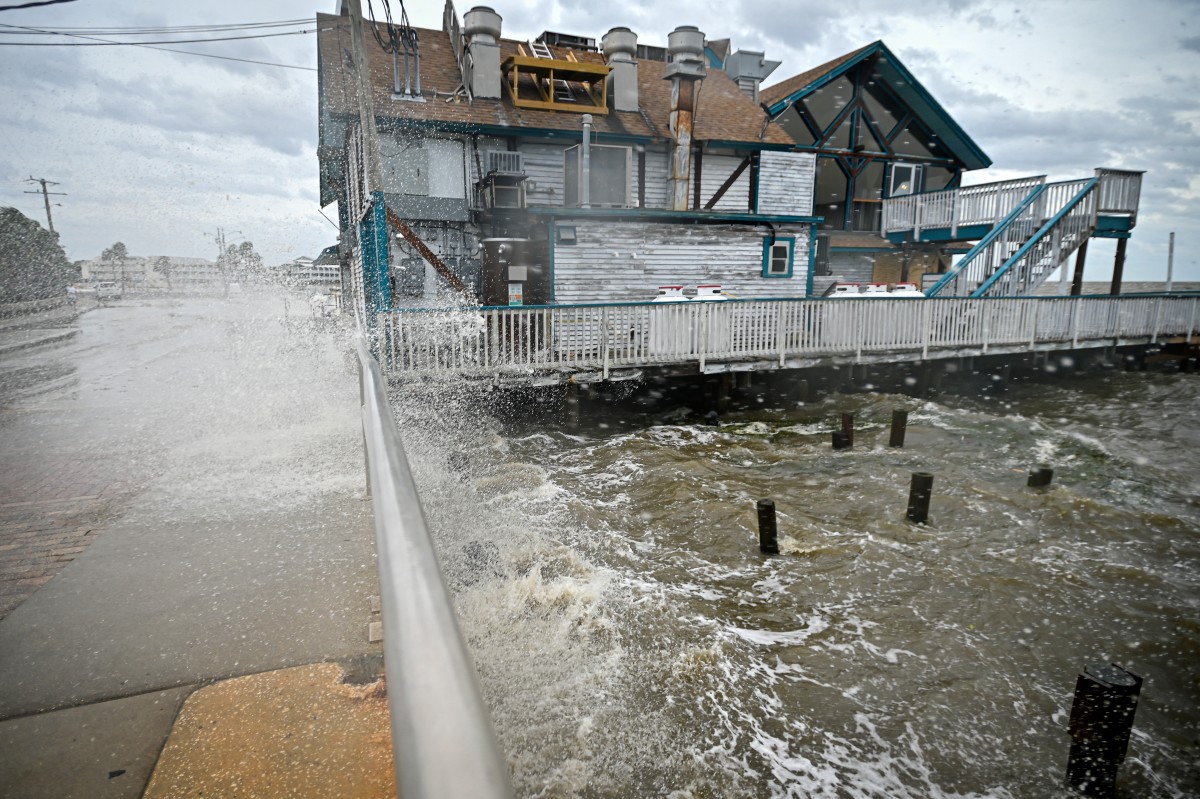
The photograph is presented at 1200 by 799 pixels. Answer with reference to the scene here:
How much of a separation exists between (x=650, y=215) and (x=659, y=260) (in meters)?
1.35

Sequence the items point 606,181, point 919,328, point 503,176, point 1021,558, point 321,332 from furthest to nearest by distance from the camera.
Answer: point 321,332, point 606,181, point 503,176, point 919,328, point 1021,558

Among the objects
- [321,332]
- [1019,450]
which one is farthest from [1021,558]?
[321,332]

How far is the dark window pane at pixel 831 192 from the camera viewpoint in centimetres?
2703

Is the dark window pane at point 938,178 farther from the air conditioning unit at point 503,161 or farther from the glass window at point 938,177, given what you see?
the air conditioning unit at point 503,161

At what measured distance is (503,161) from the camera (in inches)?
734

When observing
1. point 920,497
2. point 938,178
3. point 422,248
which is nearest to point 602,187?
point 422,248

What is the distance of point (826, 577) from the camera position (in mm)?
6574

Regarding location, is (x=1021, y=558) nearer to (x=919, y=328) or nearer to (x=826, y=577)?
(x=826, y=577)

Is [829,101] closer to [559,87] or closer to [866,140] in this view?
[866,140]

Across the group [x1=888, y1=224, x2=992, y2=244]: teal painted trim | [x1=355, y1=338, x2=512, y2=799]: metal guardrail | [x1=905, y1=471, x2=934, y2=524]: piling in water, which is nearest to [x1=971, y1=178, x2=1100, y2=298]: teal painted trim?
[x1=888, y1=224, x2=992, y2=244]: teal painted trim

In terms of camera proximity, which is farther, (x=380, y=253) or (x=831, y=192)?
(x=831, y=192)

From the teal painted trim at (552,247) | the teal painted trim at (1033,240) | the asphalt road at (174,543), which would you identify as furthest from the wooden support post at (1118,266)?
the asphalt road at (174,543)

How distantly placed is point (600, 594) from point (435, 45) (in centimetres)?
2131

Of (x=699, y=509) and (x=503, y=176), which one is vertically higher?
(x=503, y=176)
